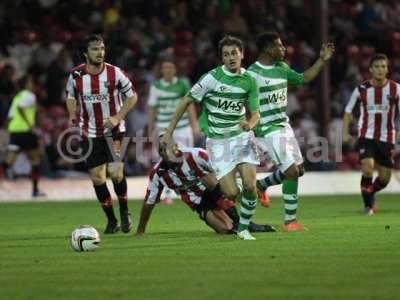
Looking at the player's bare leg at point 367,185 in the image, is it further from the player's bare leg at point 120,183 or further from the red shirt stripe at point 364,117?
the player's bare leg at point 120,183

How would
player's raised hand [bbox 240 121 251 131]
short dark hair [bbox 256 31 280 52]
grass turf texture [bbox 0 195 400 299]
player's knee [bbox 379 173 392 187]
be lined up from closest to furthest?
grass turf texture [bbox 0 195 400 299] → player's raised hand [bbox 240 121 251 131] → short dark hair [bbox 256 31 280 52] → player's knee [bbox 379 173 392 187]

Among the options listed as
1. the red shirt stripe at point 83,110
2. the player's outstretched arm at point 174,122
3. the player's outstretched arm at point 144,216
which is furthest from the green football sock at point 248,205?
the red shirt stripe at point 83,110

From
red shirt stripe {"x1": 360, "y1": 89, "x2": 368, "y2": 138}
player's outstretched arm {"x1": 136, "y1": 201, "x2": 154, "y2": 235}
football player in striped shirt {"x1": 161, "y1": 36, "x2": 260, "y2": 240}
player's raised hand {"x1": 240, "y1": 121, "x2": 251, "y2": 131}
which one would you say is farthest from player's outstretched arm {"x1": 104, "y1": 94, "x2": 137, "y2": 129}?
red shirt stripe {"x1": 360, "y1": 89, "x2": 368, "y2": 138}

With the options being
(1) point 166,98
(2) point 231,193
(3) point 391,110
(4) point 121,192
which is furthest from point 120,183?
(1) point 166,98

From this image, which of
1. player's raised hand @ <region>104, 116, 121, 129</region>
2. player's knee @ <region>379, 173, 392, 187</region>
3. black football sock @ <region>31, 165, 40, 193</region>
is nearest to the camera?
player's raised hand @ <region>104, 116, 121, 129</region>

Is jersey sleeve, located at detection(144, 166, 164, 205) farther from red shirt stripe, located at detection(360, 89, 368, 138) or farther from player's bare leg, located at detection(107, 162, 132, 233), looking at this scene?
red shirt stripe, located at detection(360, 89, 368, 138)

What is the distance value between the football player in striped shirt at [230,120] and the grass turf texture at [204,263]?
48 cm

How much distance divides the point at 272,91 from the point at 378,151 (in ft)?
11.0

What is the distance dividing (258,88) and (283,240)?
1630 mm

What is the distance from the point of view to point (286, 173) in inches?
480

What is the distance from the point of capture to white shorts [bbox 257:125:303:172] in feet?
39.8

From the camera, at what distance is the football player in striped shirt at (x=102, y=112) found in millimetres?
12672

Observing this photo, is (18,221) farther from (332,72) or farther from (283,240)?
(332,72)

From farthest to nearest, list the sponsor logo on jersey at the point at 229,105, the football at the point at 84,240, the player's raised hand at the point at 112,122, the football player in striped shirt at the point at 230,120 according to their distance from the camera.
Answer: the player's raised hand at the point at 112,122 → the sponsor logo on jersey at the point at 229,105 → the football player in striped shirt at the point at 230,120 → the football at the point at 84,240
